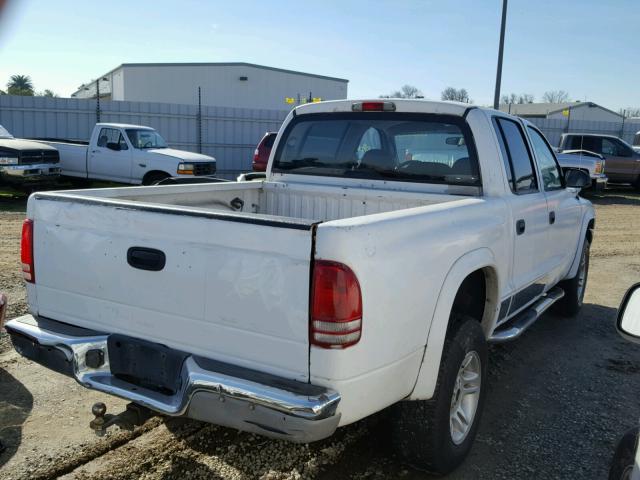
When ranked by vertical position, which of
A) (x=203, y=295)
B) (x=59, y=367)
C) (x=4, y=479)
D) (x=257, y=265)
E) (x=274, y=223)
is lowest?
(x=4, y=479)

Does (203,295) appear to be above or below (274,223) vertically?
below

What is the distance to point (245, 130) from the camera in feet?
70.2

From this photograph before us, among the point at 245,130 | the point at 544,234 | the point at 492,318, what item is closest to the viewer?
the point at 492,318

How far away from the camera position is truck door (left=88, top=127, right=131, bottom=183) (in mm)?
13977

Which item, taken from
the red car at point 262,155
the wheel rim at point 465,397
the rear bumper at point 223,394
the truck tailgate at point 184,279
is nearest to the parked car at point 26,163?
the red car at point 262,155

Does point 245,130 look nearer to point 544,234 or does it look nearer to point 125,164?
point 125,164

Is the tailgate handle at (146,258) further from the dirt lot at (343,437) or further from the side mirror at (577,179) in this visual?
the side mirror at (577,179)

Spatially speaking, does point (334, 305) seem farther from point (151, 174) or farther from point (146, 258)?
point (151, 174)

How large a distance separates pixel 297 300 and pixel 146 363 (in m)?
0.88

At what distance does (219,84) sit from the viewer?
41344mm

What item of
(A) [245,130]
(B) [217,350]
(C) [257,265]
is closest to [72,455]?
(B) [217,350]

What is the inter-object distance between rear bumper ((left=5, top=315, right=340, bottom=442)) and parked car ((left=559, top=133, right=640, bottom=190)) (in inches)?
787

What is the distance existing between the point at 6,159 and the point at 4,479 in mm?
11367

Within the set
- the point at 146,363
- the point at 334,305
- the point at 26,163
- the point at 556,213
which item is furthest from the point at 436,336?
the point at 26,163
